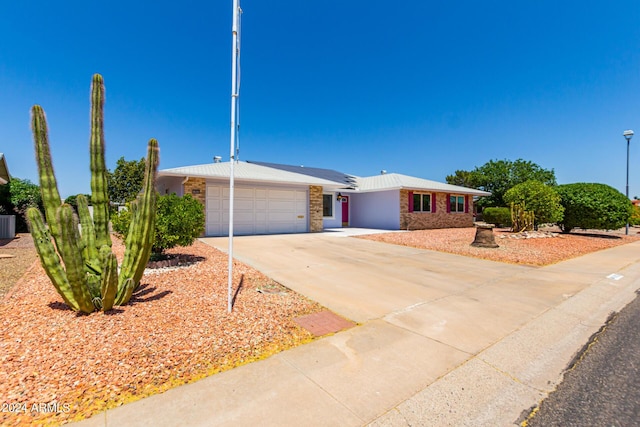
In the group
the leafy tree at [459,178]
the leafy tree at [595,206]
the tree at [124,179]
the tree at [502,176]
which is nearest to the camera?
the leafy tree at [595,206]

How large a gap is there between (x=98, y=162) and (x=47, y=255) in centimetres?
133

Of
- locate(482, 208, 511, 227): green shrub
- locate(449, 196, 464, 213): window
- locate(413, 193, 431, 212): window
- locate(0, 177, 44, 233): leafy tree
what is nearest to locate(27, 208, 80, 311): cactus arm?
locate(0, 177, 44, 233): leafy tree

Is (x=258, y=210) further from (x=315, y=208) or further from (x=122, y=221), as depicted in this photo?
(x=122, y=221)

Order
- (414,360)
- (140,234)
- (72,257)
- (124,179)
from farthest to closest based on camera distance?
(124,179)
(140,234)
(72,257)
(414,360)

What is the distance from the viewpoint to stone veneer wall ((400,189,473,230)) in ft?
60.4

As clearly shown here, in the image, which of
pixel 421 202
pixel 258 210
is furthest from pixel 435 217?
pixel 258 210

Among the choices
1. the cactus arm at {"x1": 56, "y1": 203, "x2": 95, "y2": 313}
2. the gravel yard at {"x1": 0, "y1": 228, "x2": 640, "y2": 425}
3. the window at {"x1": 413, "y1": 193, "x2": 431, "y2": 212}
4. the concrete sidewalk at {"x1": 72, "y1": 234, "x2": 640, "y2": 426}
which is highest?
the window at {"x1": 413, "y1": 193, "x2": 431, "y2": 212}

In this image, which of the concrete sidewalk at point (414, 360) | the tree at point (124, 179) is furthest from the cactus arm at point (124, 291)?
the tree at point (124, 179)

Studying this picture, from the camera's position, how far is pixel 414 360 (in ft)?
9.96

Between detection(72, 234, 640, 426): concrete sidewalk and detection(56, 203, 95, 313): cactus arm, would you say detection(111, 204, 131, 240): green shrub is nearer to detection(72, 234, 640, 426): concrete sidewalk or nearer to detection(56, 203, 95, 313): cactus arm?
detection(56, 203, 95, 313): cactus arm

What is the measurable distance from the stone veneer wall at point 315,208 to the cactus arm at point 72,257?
41.0 feet

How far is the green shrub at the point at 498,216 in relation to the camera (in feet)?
66.3

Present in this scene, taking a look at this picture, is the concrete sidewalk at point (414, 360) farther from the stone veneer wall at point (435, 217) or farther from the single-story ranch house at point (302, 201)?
the stone veneer wall at point (435, 217)

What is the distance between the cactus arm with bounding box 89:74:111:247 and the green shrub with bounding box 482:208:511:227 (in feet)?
73.1
